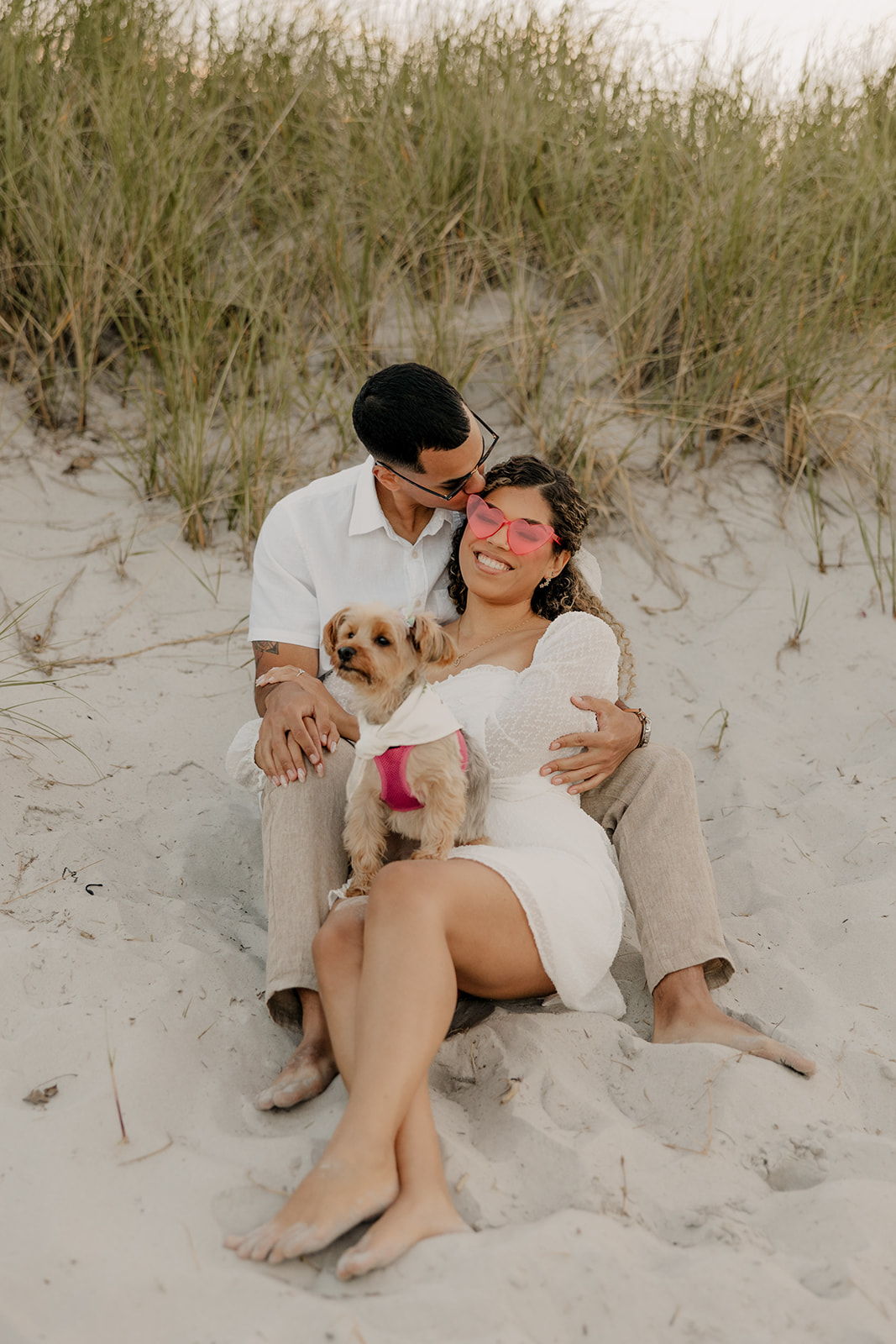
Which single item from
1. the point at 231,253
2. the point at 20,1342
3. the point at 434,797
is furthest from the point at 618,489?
the point at 20,1342

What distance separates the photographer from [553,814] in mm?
2797

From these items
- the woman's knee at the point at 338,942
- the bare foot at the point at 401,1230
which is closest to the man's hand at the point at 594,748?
the woman's knee at the point at 338,942

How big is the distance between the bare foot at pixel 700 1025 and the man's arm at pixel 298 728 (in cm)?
115

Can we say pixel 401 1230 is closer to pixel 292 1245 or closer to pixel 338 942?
pixel 292 1245

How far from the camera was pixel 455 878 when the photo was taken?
2416 mm

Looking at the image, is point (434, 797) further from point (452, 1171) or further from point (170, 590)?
point (170, 590)

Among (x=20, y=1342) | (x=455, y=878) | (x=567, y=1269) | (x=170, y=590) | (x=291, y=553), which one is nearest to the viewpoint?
(x=20, y=1342)

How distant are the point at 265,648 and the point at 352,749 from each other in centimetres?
55

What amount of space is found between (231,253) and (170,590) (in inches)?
86.8

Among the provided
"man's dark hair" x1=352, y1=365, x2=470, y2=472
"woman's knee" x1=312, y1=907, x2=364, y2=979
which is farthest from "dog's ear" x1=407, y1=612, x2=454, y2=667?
"man's dark hair" x1=352, y1=365, x2=470, y2=472

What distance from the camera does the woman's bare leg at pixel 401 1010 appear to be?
1.95 metres

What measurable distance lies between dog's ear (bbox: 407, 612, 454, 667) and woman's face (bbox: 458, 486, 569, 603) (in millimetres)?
595

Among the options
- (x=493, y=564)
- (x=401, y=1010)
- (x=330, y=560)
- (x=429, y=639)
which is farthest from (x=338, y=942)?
(x=330, y=560)

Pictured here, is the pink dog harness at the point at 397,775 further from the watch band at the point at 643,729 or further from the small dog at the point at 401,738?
the watch band at the point at 643,729
